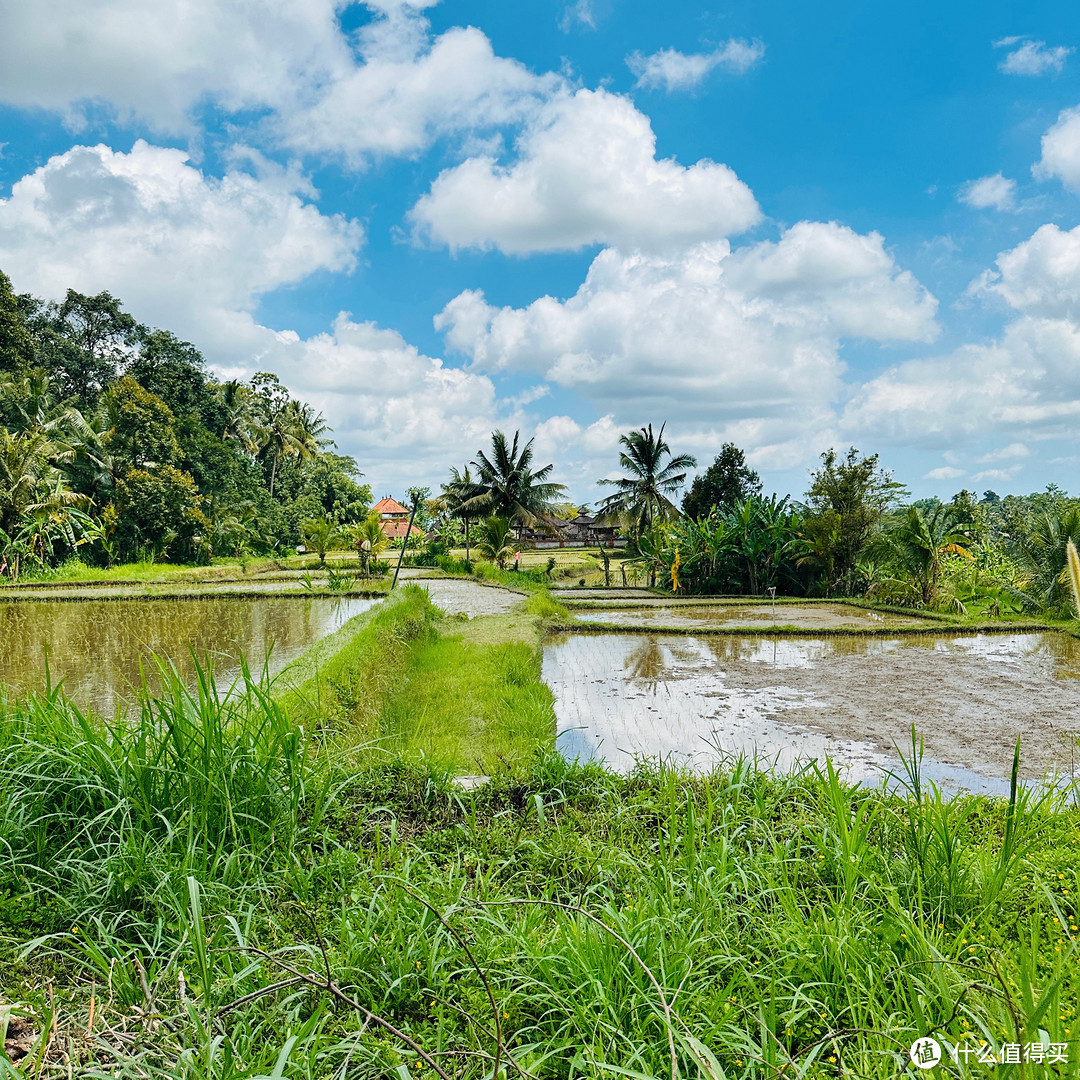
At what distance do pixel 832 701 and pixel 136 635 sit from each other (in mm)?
9976

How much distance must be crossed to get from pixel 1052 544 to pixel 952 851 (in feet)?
43.6

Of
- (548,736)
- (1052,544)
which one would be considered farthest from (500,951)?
(1052,544)

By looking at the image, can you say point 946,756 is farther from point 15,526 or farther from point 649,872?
point 15,526

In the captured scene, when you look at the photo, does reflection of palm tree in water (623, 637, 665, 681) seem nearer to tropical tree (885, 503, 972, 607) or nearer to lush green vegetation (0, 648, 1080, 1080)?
lush green vegetation (0, 648, 1080, 1080)

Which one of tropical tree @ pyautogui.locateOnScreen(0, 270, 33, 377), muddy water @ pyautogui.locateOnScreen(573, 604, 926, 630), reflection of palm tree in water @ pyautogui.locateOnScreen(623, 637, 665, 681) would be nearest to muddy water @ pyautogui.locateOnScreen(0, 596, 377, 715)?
reflection of palm tree in water @ pyautogui.locateOnScreen(623, 637, 665, 681)

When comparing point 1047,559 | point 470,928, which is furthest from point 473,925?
point 1047,559

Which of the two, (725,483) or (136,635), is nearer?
(136,635)

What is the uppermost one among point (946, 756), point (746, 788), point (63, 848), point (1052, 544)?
point (1052, 544)

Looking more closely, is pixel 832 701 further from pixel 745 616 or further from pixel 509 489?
pixel 509 489

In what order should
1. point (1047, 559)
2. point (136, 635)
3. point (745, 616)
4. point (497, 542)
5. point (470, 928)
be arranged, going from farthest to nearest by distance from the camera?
point (497, 542), point (745, 616), point (1047, 559), point (136, 635), point (470, 928)

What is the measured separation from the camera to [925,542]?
13.6 m

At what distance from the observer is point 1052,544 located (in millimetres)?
12711

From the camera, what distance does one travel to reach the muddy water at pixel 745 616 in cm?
1303

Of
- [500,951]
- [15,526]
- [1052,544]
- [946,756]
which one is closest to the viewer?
[500,951]
